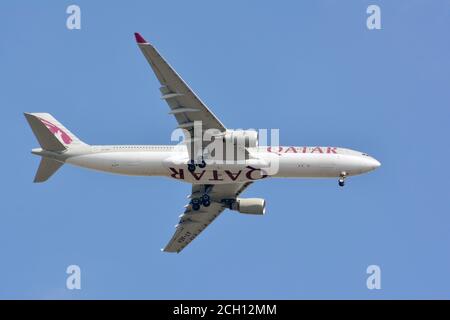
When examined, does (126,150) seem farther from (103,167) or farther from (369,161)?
(369,161)

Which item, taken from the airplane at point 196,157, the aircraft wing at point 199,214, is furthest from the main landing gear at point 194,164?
the aircraft wing at point 199,214

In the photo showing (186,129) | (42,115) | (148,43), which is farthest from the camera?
(42,115)

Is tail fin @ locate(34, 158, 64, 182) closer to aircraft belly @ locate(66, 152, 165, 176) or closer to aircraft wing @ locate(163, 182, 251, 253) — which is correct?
aircraft belly @ locate(66, 152, 165, 176)

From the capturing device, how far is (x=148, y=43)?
6688 centimetres

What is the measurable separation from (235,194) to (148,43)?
2153 centimetres

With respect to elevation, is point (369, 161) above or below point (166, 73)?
below

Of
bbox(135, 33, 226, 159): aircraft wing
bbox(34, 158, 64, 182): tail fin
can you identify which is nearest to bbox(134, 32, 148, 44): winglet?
bbox(135, 33, 226, 159): aircraft wing

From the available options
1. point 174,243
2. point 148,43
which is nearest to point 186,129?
point 148,43

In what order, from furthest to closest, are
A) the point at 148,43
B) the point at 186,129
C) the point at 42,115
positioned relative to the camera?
the point at 42,115
the point at 186,129
the point at 148,43

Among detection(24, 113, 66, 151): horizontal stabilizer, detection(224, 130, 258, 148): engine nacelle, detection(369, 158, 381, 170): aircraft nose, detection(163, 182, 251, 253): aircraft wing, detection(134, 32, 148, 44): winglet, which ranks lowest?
detection(163, 182, 251, 253): aircraft wing

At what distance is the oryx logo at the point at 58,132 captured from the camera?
7981 centimetres

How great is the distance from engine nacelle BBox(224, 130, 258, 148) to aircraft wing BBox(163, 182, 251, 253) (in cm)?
979

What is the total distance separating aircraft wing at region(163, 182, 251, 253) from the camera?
8369 cm

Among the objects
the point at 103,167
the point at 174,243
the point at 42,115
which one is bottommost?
the point at 174,243
